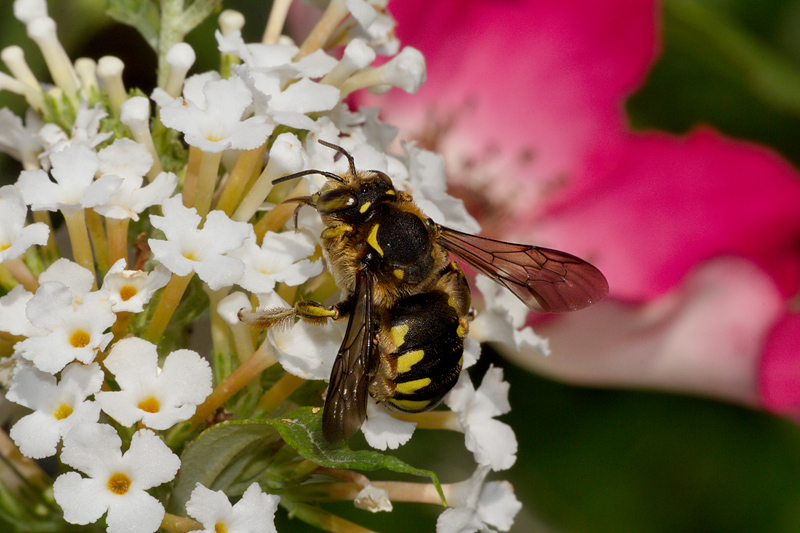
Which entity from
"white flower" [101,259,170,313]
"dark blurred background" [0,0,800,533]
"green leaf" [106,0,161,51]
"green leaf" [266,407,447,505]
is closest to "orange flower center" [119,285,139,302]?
"white flower" [101,259,170,313]

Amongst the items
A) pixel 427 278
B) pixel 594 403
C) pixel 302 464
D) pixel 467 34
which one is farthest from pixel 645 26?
pixel 302 464

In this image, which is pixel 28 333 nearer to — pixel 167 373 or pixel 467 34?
pixel 167 373

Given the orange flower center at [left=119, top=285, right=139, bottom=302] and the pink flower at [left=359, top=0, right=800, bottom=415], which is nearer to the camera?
the orange flower center at [left=119, top=285, right=139, bottom=302]

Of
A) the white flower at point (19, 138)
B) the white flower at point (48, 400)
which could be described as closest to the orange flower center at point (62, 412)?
the white flower at point (48, 400)

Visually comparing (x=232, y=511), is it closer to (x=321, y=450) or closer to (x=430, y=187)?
(x=321, y=450)

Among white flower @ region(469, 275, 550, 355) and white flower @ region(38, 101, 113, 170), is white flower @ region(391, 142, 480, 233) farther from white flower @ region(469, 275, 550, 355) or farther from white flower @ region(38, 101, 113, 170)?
white flower @ region(38, 101, 113, 170)

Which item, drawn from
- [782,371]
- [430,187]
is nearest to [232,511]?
[430,187]
